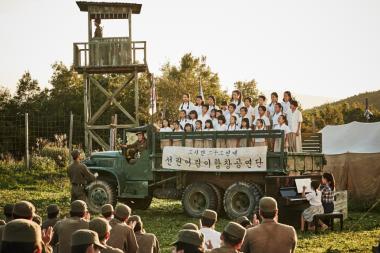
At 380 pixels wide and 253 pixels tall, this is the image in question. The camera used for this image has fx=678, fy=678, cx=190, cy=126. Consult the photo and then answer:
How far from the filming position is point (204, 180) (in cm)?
1845

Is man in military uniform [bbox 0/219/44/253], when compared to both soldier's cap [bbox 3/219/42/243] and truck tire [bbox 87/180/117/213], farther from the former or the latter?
truck tire [bbox 87/180/117/213]

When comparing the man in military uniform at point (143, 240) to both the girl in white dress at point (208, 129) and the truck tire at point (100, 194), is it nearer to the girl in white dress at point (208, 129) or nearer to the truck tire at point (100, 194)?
the girl in white dress at point (208, 129)

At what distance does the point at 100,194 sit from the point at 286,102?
5749 mm

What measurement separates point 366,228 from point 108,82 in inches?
1430

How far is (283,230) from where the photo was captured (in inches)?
304

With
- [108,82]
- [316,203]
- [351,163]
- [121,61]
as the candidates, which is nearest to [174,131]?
[316,203]

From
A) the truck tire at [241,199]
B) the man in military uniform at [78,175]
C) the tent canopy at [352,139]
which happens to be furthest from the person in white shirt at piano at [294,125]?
the tent canopy at [352,139]

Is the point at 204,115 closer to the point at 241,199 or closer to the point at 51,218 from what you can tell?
the point at 241,199

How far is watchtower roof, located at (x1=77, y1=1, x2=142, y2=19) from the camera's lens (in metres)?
28.5

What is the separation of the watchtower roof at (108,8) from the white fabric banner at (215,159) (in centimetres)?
1175

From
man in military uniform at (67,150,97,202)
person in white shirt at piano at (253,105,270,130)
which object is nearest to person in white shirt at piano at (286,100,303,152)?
person in white shirt at piano at (253,105,270,130)

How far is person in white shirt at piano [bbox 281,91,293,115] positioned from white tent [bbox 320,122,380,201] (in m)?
6.31

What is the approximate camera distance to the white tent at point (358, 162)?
907 inches

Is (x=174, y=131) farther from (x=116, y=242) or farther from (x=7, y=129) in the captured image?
(x=7, y=129)
